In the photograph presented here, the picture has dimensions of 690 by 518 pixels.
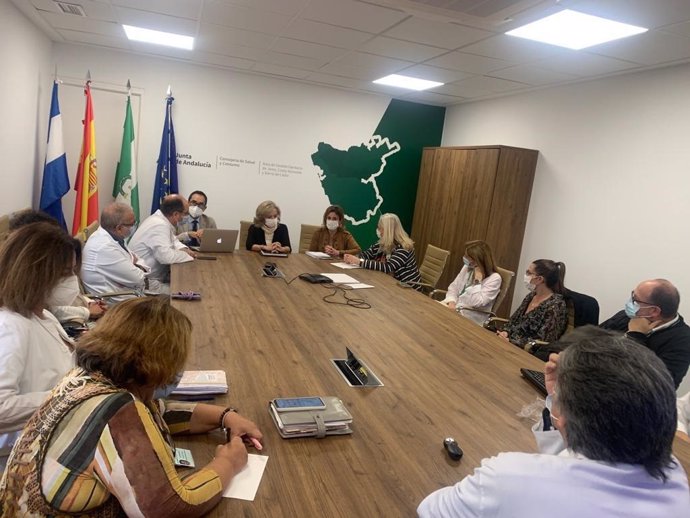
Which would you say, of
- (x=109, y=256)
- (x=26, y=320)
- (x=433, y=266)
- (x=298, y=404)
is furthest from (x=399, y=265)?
(x=26, y=320)

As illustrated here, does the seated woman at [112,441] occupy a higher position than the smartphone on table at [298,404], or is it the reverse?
the seated woman at [112,441]

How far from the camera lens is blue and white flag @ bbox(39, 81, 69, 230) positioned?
4938 millimetres

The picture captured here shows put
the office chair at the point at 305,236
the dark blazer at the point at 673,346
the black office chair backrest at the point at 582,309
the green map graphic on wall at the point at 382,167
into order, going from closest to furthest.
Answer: the dark blazer at the point at 673,346 → the black office chair backrest at the point at 582,309 → the office chair at the point at 305,236 → the green map graphic on wall at the point at 382,167

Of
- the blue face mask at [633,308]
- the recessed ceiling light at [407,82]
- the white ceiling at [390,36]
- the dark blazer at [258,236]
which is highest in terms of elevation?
the recessed ceiling light at [407,82]

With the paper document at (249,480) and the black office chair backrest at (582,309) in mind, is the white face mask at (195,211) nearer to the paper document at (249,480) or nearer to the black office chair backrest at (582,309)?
the black office chair backrest at (582,309)

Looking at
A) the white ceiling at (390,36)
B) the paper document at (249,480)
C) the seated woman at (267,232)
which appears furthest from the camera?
the seated woman at (267,232)

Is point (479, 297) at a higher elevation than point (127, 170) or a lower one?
lower

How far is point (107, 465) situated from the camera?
1.02 metres

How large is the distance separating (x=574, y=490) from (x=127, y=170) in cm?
554

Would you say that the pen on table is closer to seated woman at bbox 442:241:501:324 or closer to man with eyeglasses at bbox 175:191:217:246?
seated woman at bbox 442:241:501:324

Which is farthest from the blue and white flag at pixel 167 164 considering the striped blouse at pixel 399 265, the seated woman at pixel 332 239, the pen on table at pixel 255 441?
the pen on table at pixel 255 441

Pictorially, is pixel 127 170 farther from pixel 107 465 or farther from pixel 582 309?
pixel 107 465

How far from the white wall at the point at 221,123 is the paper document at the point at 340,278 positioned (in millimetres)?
2493

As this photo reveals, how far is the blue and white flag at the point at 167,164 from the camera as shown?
18.2 feet
